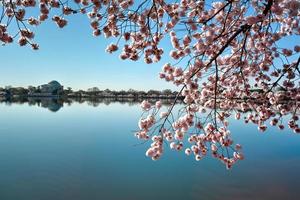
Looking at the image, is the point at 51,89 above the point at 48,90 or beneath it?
above

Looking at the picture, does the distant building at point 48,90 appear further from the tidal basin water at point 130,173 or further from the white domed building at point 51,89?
the tidal basin water at point 130,173

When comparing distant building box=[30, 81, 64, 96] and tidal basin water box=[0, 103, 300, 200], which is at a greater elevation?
distant building box=[30, 81, 64, 96]

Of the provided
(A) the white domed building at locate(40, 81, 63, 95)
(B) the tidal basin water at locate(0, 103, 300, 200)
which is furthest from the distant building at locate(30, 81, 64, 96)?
(B) the tidal basin water at locate(0, 103, 300, 200)

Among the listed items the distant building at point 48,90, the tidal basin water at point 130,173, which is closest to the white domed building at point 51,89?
the distant building at point 48,90

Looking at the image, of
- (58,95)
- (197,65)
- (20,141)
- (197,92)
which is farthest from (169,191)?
(58,95)

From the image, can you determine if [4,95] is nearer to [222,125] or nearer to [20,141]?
[20,141]

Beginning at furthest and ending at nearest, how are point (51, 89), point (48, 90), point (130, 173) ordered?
point (51, 89), point (48, 90), point (130, 173)

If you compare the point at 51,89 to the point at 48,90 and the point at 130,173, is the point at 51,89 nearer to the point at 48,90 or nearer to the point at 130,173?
the point at 48,90

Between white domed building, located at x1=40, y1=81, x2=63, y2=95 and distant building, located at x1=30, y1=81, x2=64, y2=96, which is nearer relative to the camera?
distant building, located at x1=30, y1=81, x2=64, y2=96

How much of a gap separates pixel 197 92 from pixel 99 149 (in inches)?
493

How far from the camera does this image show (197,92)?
450cm

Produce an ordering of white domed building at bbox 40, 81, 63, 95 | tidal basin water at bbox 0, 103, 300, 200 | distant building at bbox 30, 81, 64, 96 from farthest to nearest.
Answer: white domed building at bbox 40, 81, 63, 95 < distant building at bbox 30, 81, 64, 96 < tidal basin water at bbox 0, 103, 300, 200

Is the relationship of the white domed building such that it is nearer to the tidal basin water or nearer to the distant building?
the distant building

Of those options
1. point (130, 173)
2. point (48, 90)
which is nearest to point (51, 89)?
point (48, 90)
